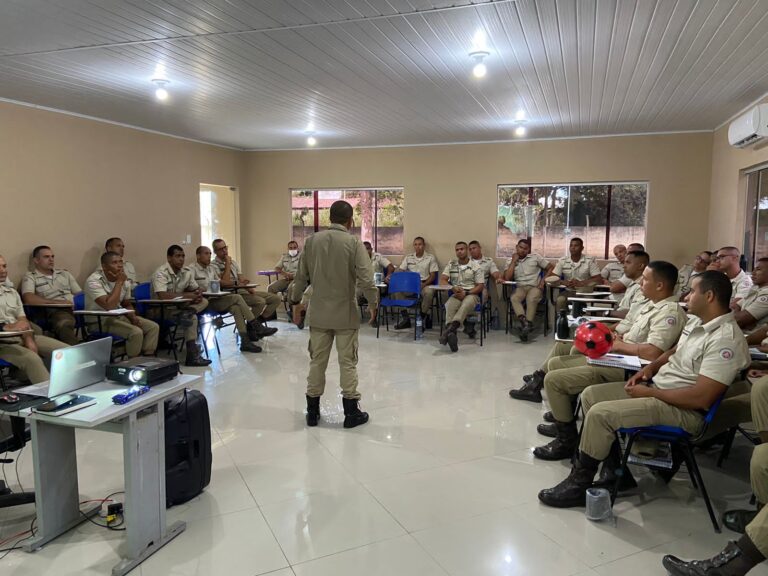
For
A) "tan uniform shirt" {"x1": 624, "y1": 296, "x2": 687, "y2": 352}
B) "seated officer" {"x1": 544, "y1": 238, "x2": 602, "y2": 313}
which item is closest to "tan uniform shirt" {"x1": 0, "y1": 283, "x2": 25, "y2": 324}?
"tan uniform shirt" {"x1": 624, "y1": 296, "x2": 687, "y2": 352}

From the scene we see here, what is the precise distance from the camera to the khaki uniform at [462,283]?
6.93 meters

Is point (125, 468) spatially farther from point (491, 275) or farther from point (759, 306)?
point (491, 275)

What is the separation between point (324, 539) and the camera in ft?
8.15

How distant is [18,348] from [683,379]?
4.75 m

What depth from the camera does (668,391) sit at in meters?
2.64

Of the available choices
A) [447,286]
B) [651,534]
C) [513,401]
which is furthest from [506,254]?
[651,534]

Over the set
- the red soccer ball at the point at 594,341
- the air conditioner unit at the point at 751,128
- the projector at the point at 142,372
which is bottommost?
the projector at the point at 142,372

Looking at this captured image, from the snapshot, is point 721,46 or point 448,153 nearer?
point 721,46

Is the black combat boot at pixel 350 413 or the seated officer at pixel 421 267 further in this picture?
the seated officer at pixel 421 267

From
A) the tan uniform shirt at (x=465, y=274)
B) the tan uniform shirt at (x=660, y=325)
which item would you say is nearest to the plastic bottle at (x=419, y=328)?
the tan uniform shirt at (x=465, y=274)

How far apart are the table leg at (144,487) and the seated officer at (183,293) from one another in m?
3.41

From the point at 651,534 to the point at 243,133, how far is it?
6927mm

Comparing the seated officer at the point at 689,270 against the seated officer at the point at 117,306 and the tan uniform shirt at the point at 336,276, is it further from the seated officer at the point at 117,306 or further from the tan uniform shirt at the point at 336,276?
the seated officer at the point at 117,306

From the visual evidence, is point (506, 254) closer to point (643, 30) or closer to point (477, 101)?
point (477, 101)
